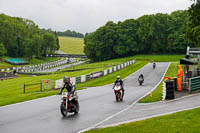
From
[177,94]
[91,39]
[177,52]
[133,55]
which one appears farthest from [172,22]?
[177,94]

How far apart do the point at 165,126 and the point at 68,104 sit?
5.54 m

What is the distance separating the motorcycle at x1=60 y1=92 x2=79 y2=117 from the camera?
13.4 meters

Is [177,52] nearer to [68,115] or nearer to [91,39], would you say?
[91,39]

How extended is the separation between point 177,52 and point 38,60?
203 ft

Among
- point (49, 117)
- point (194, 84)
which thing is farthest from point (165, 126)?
point (194, 84)

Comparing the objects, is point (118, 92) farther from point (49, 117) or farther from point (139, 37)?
point (139, 37)

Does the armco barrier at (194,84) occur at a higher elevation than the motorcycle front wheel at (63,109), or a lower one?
higher

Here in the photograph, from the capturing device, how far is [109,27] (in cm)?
10675

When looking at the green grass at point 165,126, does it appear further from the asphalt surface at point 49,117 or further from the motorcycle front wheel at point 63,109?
the motorcycle front wheel at point 63,109

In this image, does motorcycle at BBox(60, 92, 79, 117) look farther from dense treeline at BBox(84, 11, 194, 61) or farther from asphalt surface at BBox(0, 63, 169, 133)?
dense treeline at BBox(84, 11, 194, 61)

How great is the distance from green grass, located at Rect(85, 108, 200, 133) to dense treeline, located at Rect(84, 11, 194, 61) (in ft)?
296

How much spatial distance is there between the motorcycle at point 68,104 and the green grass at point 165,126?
334cm

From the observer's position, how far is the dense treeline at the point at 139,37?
101125mm

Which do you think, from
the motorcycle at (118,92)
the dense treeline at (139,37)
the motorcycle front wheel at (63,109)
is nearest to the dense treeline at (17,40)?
the dense treeline at (139,37)
